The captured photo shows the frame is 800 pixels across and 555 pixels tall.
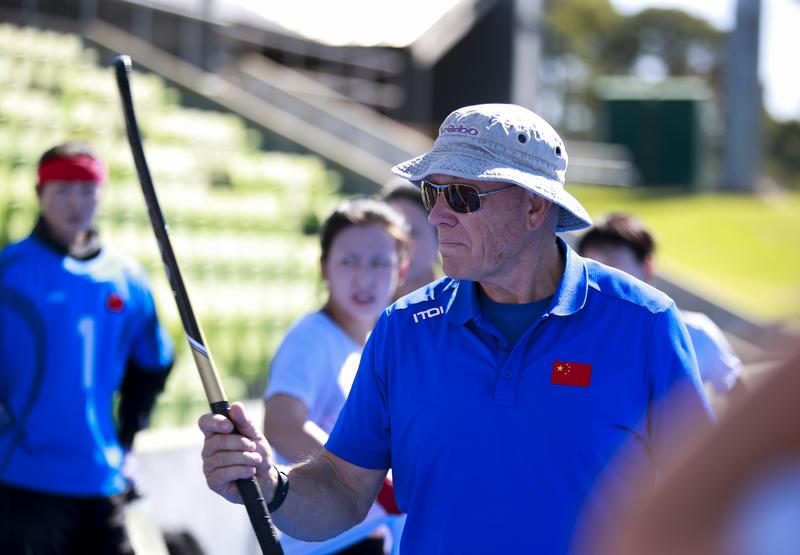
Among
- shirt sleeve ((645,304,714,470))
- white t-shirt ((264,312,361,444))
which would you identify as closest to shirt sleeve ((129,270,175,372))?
white t-shirt ((264,312,361,444))

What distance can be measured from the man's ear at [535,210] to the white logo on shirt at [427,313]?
297 millimetres

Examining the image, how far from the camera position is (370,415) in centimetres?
279

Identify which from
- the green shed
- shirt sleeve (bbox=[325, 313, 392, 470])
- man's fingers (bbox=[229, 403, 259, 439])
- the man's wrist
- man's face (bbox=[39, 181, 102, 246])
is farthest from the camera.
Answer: the green shed

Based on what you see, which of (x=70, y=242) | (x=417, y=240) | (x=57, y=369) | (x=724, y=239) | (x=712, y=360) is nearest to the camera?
(x=712, y=360)

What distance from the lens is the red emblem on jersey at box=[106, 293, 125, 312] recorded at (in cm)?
461

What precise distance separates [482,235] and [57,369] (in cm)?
242

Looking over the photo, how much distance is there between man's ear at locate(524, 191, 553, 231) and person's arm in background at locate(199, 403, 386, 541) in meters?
0.73

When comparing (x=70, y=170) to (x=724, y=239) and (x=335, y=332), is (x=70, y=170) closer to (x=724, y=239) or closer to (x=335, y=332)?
(x=335, y=332)

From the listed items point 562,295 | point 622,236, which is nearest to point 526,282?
point 562,295

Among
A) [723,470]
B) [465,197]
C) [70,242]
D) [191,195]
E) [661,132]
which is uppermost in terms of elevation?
[661,132]

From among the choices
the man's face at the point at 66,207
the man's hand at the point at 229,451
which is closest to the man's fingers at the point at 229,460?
the man's hand at the point at 229,451

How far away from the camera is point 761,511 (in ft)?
2.93

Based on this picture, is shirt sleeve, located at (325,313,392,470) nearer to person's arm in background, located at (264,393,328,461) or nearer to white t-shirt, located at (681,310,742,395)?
person's arm in background, located at (264,393,328,461)

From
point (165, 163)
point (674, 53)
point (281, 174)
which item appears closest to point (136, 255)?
point (165, 163)
